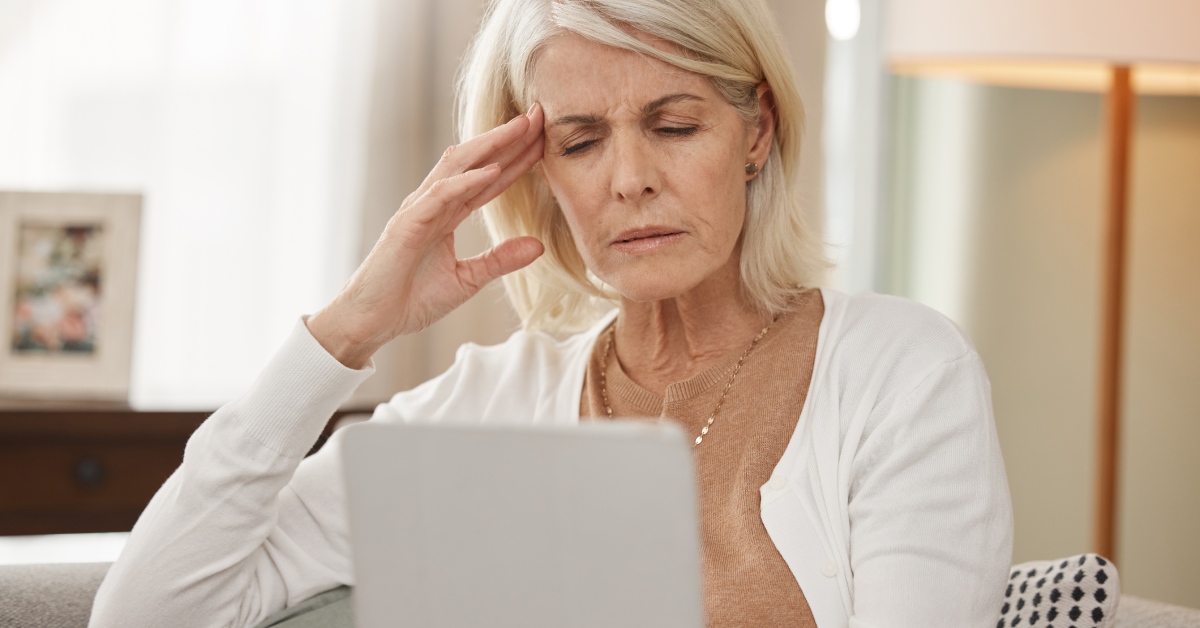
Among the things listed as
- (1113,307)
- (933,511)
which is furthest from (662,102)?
(1113,307)

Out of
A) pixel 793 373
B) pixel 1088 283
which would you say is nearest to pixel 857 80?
pixel 1088 283

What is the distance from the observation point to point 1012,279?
251cm

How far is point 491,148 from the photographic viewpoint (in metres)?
1.26

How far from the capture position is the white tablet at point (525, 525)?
586mm

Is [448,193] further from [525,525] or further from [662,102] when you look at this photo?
[525,525]

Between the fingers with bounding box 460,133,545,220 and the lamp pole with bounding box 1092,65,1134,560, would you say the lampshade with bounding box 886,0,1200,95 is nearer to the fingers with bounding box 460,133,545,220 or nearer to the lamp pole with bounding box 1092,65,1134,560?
the lamp pole with bounding box 1092,65,1134,560

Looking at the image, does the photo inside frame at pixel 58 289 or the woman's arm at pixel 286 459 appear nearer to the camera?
the woman's arm at pixel 286 459

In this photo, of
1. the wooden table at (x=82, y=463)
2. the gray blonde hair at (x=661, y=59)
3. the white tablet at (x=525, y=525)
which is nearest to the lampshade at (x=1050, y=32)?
the gray blonde hair at (x=661, y=59)

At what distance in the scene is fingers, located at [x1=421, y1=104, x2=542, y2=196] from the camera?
1262 millimetres

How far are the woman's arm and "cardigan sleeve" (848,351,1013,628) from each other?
0.52 meters

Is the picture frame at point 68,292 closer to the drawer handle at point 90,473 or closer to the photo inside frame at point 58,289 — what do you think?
the photo inside frame at point 58,289

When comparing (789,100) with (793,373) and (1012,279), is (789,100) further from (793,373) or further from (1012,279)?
(1012,279)

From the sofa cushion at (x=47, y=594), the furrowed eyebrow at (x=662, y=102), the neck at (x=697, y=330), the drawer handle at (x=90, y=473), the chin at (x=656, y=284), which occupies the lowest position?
the sofa cushion at (x=47, y=594)

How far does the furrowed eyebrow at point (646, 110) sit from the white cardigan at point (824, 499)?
1.02ft
